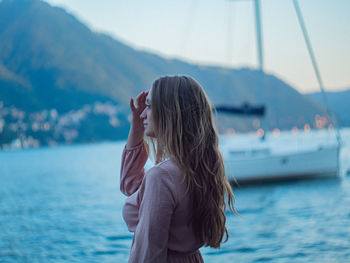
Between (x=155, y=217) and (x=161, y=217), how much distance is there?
21 mm

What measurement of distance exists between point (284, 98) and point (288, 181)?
364 feet

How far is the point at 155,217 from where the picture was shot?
112 centimetres

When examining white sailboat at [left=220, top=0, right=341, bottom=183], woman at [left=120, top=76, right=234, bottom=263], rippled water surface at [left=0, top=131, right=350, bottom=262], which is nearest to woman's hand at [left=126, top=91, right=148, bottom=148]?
woman at [left=120, top=76, right=234, bottom=263]

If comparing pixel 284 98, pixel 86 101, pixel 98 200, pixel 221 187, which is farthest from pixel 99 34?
pixel 221 187

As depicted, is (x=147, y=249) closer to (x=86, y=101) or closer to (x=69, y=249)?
(x=69, y=249)

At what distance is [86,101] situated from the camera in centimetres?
13412

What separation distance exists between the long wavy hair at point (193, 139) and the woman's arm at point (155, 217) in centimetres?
10

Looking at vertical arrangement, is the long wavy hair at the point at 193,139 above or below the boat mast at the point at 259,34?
below

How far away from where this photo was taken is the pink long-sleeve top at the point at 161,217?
1.12 meters

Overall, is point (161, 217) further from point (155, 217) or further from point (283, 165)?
point (283, 165)

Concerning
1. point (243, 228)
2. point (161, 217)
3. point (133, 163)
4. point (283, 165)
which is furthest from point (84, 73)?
point (161, 217)

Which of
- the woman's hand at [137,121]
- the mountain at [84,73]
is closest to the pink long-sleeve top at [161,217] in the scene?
the woman's hand at [137,121]

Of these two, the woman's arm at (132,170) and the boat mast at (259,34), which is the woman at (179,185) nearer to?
the woman's arm at (132,170)

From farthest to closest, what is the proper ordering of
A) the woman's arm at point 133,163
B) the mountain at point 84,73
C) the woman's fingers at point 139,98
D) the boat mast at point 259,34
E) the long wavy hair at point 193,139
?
the mountain at point 84,73 → the boat mast at point 259,34 → the woman's arm at point 133,163 → the woman's fingers at point 139,98 → the long wavy hair at point 193,139
